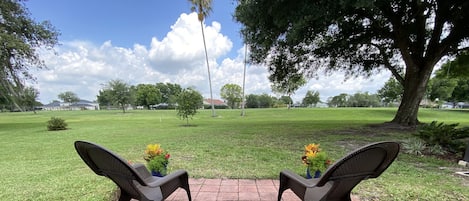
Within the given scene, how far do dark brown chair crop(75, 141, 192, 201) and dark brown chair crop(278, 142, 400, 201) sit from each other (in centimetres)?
129

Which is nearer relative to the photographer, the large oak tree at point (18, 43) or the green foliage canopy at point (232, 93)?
the large oak tree at point (18, 43)

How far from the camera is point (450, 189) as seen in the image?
3.00 meters

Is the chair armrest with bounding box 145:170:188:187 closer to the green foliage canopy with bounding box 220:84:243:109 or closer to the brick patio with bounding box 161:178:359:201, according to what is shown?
the brick patio with bounding box 161:178:359:201

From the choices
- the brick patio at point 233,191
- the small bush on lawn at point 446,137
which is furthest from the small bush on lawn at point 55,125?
the small bush on lawn at point 446,137

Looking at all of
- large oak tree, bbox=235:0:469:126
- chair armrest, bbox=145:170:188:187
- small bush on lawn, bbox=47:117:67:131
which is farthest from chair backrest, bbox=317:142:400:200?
small bush on lawn, bbox=47:117:67:131

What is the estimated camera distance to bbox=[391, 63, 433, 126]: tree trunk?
9.30 metres

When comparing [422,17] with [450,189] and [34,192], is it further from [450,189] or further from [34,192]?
[34,192]

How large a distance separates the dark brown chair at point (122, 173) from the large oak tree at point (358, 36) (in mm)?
5019

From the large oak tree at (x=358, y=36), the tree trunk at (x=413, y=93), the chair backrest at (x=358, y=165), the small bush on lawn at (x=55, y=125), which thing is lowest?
the small bush on lawn at (x=55, y=125)

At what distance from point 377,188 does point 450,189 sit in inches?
37.4

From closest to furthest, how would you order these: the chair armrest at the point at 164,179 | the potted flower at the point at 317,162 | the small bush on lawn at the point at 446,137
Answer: the chair armrest at the point at 164,179
the potted flower at the point at 317,162
the small bush on lawn at the point at 446,137

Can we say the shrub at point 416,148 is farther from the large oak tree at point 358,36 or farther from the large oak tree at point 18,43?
the large oak tree at point 18,43

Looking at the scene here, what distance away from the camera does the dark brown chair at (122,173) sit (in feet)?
5.88

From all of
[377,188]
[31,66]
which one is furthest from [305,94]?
[377,188]
